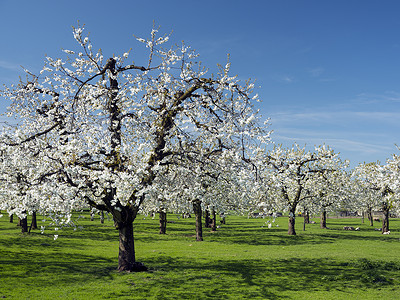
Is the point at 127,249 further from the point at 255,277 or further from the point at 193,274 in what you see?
the point at 255,277

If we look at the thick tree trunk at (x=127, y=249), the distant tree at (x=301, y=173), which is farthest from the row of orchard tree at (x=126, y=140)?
the distant tree at (x=301, y=173)

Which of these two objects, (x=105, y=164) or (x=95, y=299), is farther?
(x=105, y=164)

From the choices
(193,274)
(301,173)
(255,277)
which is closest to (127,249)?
(193,274)

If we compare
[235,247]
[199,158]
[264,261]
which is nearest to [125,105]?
[199,158]

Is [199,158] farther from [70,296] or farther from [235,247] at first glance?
[235,247]

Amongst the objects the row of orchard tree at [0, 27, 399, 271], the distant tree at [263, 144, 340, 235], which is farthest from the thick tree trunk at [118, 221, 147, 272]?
the distant tree at [263, 144, 340, 235]

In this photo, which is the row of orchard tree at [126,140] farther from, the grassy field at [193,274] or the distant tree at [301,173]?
the distant tree at [301,173]

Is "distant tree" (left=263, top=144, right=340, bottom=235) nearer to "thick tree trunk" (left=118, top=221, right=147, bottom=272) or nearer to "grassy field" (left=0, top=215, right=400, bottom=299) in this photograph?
"grassy field" (left=0, top=215, right=400, bottom=299)

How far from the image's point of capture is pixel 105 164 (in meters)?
17.7

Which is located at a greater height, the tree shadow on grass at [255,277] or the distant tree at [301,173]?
the distant tree at [301,173]

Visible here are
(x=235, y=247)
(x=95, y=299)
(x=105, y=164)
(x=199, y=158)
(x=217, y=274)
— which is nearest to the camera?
(x=95, y=299)

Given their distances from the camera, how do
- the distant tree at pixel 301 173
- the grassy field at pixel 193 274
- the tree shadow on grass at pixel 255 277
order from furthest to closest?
the distant tree at pixel 301 173 → the tree shadow on grass at pixel 255 277 → the grassy field at pixel 193 274

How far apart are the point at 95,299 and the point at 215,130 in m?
10.5

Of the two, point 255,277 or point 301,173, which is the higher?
point 301,173
